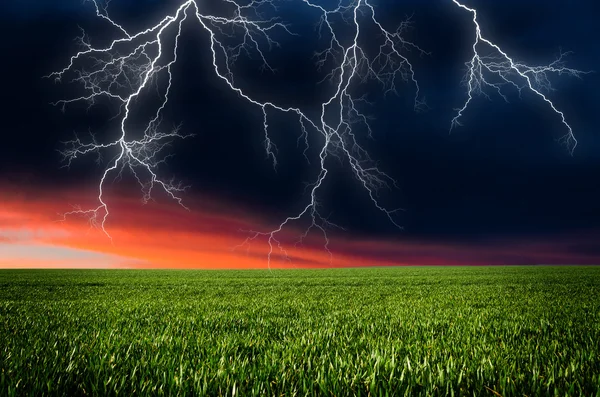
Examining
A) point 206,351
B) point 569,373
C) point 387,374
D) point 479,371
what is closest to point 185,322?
point 206,351

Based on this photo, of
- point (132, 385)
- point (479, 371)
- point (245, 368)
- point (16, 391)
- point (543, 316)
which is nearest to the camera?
point (16, 391)

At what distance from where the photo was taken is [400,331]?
6.04 m

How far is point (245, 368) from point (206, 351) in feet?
3.42

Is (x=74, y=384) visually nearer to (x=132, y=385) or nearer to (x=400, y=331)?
(x=132, y=385)

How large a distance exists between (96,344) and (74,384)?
2.03m

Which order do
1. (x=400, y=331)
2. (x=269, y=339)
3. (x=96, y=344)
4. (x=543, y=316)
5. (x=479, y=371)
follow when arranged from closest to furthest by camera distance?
(x=479, y=371), (x=96, y=344), (x=269, y=339), (x=400, y=331), (x=543, y=316)

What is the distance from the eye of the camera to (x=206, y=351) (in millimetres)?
4414

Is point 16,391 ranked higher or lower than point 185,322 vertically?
higher

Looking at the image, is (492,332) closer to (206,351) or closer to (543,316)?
(543,316)

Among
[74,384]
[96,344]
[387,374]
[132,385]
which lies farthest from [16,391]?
[387,374]

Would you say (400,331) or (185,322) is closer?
(400,331)

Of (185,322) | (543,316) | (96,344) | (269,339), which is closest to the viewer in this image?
(96,344)

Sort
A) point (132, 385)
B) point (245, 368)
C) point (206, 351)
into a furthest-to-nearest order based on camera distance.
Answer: point (206, 351) → point (245, 368) → point (132, 385)

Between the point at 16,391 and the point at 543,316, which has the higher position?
the point at 16,391
